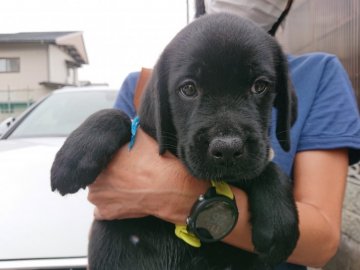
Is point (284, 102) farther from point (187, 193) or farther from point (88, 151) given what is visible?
point (88, 151)

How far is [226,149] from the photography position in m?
1.46

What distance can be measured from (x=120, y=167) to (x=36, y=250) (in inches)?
45.5

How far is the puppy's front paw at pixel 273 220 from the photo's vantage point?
1.62 metres

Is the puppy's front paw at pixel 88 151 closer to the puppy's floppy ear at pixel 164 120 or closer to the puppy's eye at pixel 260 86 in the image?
the puppy's floppy ear at pixel 164 120

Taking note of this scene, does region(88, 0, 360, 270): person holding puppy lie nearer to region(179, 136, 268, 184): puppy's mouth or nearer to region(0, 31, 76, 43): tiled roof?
region(179, 136, 268, 184): puppy's mouth

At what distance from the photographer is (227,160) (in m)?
1.49

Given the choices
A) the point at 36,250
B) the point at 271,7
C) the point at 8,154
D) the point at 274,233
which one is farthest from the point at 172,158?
the point at 8,154

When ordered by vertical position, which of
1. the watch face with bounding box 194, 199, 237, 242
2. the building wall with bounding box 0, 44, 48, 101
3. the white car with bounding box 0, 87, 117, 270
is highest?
the watch face with bounding box 194, 199, 237, 242

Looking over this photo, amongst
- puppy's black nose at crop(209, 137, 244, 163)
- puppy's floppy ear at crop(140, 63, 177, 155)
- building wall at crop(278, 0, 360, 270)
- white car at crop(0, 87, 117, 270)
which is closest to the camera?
puppy's black nose at crop(209, 137, 244, 163)

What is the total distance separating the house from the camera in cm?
3253

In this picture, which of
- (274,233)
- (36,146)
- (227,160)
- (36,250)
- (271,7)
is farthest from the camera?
(36,146)

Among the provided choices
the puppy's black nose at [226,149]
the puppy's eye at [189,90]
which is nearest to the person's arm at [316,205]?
the puppy's black nose at [226,149]

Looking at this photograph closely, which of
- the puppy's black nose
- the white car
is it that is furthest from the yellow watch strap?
the white car

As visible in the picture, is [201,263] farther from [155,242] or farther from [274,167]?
[274,167]
